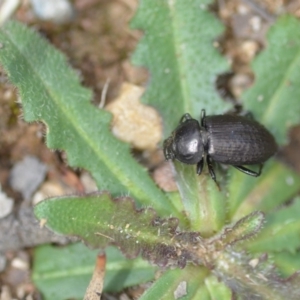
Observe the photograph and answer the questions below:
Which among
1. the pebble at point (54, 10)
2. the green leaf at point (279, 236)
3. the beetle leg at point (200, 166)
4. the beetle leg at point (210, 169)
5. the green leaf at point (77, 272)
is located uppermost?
the pebble at point (54, 10)

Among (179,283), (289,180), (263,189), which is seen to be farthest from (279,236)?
(179,283)

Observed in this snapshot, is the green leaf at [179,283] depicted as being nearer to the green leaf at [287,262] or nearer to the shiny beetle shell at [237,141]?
the green leaf at [287,262]

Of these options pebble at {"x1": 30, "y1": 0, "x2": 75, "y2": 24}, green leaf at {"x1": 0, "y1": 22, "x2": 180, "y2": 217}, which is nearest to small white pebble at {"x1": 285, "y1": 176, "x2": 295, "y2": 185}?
green leaf at {"x1": 0, "y1": 22, "x2": 180, "y2": 217}

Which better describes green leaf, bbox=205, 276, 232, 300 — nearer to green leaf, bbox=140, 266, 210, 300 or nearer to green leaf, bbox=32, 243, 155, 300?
green leaf, bbox=140, 266, 210, 300

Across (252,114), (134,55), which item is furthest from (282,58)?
(134,55)

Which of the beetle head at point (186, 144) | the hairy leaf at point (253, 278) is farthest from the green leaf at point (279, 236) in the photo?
the beetle head at point (186, 144)

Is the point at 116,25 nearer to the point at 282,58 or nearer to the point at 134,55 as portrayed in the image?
the point at 134,55
